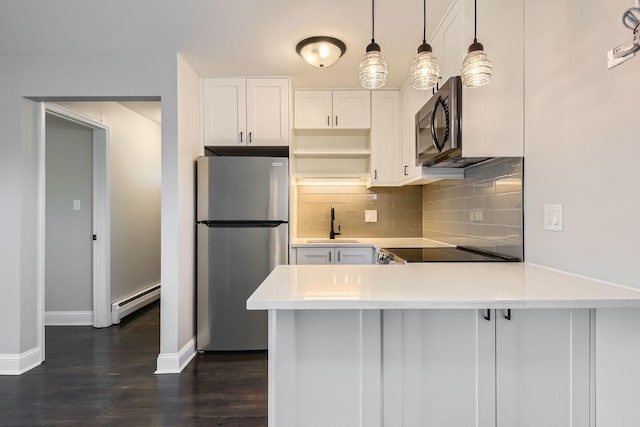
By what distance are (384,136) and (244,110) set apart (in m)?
1.35

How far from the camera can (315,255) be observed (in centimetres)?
296

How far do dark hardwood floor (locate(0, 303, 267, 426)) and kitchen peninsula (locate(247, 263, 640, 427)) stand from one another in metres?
0.86

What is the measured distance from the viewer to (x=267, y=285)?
47.7 inches

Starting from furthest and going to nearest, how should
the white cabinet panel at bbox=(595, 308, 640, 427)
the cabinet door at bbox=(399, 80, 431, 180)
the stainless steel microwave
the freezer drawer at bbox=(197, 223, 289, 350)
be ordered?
the freezer drawer at bbox=(197, 223, 289, 350) < the cabinet door at bbox=(399, 80, 431, 180) < the stainless steel microwave < the white cabinet panel at bbox=(595, 308, 640, 427)

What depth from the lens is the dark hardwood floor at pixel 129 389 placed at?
1.90 meters

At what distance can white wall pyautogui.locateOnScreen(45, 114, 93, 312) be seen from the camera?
3523mm

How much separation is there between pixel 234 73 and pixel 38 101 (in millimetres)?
1550

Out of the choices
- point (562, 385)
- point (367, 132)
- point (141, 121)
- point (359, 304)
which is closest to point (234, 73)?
point (367, 132)

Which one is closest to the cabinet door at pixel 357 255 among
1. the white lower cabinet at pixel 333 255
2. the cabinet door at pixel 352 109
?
the white lower cabinet at pixel 333 255

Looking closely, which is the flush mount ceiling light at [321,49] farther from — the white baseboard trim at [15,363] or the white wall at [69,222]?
the white baseboard trim at [15,363]

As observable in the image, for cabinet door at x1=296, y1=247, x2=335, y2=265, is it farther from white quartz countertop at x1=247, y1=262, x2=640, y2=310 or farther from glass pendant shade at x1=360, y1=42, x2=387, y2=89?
glass pendant shade at x1=360, y1=42, x2=387, y2=89

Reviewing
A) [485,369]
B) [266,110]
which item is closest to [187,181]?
[266,110]

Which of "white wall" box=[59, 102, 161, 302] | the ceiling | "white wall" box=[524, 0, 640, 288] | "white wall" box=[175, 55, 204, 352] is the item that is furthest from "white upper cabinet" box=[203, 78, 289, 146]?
"white wall" box=[524, 0, 640, 288]

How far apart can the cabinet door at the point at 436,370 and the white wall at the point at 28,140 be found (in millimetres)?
1862
